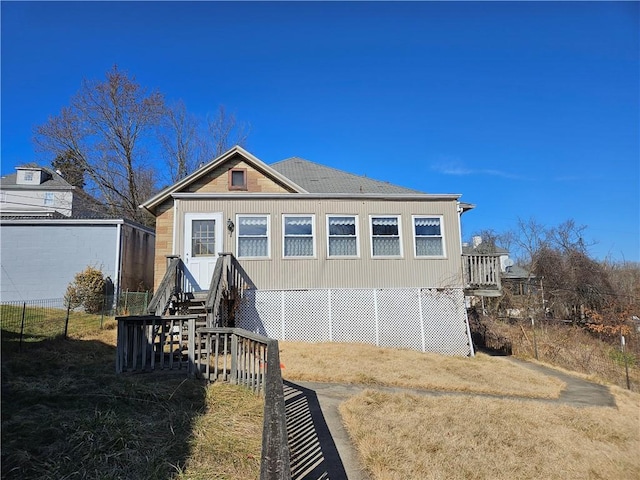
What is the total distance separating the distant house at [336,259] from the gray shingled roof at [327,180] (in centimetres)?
150

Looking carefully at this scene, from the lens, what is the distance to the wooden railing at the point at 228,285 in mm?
9805

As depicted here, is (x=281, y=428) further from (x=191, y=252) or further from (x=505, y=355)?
(x=505, y=355)

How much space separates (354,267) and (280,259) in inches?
99.4

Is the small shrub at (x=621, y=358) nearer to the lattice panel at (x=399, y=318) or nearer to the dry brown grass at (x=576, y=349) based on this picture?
the dry brown grass at (x=576, y=349)

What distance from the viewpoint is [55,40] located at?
35.7ft

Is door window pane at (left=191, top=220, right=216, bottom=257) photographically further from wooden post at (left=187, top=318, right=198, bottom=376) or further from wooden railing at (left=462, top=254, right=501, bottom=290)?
wooden railing at (left=462, top=254, right=501, bottom=290)

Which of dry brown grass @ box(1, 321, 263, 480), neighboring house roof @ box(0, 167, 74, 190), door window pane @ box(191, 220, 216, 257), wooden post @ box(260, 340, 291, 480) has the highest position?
neighboring house roof @ box(0, 167, 74, 190)

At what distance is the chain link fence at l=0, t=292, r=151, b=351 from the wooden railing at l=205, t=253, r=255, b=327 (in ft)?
14.0

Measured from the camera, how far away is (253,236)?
12.2 meters

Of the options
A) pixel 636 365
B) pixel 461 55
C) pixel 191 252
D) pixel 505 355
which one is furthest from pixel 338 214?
pixel 636 365

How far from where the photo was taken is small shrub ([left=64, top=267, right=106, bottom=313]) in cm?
1495

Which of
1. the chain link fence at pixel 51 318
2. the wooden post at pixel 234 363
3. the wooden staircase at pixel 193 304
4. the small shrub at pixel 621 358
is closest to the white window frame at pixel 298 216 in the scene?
the wooden staircase at pixel 193 304

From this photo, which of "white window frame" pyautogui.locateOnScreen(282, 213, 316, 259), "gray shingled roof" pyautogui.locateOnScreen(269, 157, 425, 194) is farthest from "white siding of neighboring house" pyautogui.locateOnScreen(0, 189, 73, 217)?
"white window frame" pyautogui.locateOnScreen(282, 213, 316, 259)

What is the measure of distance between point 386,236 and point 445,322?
3.50m
